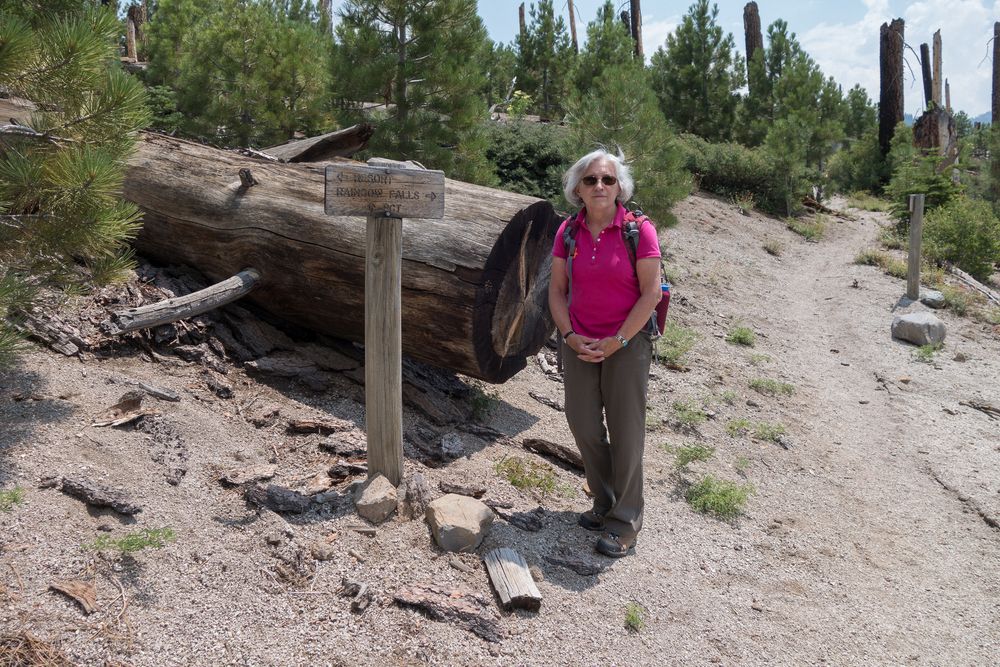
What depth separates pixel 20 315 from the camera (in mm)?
4008

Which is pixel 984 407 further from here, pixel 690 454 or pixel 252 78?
pixel 252 78

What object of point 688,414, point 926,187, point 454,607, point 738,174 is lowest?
point 454,607

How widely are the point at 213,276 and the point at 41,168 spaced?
210 cm


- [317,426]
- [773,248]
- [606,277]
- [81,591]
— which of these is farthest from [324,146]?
[773,248]

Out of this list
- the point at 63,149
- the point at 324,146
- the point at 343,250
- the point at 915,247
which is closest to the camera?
the point at 63,149

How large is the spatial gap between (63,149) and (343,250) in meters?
1.60

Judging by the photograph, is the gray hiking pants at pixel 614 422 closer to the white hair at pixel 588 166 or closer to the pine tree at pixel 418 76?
the white hair at pixel 588 166

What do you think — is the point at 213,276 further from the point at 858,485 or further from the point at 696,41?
the point at 696,41

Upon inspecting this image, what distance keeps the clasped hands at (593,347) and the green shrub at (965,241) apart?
1085 cm

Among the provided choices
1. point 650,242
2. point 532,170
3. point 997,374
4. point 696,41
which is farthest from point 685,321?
point 696,41

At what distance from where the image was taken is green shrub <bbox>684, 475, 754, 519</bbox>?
169 inches

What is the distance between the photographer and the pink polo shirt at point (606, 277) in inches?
134

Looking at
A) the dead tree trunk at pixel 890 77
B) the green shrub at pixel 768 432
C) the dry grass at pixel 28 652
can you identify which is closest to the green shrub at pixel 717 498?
the green shrub at pixel 768 432

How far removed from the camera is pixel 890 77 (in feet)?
73.8
